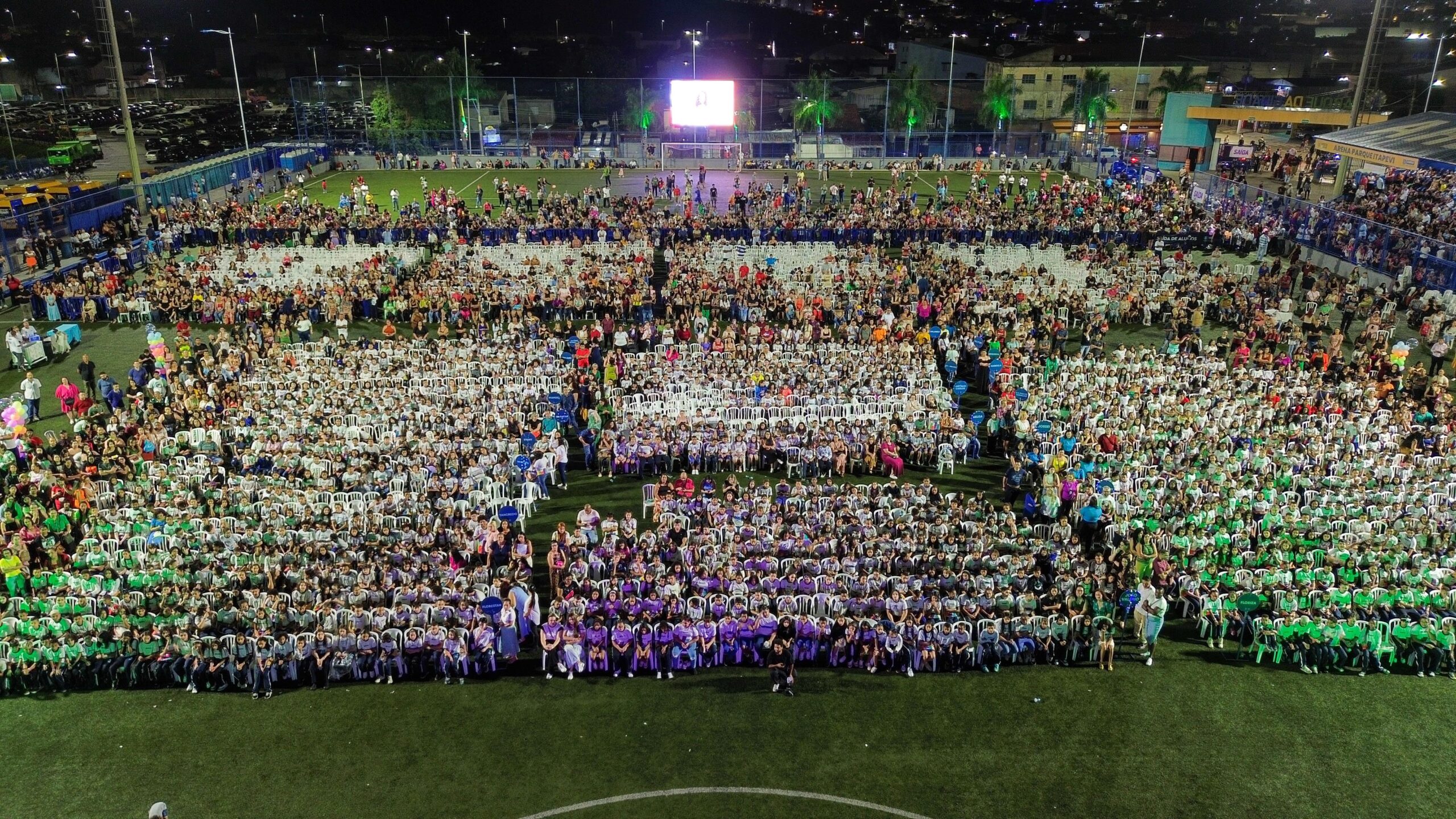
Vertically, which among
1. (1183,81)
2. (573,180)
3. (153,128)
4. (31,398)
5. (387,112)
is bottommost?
(31,398)

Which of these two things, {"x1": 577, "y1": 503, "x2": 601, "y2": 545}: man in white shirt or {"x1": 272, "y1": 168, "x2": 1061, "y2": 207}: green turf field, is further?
{"x1": 272, "y1": 168, "x2": 1061, "y2": 207}: green turf field

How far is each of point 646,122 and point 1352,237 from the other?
54.5 m

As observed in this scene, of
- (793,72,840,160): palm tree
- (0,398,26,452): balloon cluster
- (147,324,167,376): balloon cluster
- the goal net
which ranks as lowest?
(0,398,26,452): balloon cluster

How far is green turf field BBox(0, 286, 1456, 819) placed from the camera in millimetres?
13656

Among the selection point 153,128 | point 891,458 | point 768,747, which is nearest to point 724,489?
point 891,458

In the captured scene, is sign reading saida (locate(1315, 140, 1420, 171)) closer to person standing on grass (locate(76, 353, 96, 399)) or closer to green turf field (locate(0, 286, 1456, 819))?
green turf field (locate(0, 286, 1456, 819))

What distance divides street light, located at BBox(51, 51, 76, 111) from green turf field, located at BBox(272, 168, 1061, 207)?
6217 centimetres

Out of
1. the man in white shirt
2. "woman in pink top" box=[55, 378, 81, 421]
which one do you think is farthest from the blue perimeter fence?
the man in white shirt

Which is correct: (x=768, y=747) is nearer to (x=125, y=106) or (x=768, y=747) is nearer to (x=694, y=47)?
(x=125, y=106)

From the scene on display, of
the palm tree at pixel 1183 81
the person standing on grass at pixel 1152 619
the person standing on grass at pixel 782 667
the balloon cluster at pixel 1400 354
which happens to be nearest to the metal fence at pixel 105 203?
the person standing on grass at pixel 782 667

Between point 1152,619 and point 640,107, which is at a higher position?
point 640,107

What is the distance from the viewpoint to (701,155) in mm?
74000

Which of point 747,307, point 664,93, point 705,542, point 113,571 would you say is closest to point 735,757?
point 705,542

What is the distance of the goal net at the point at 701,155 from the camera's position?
72.4 metres
